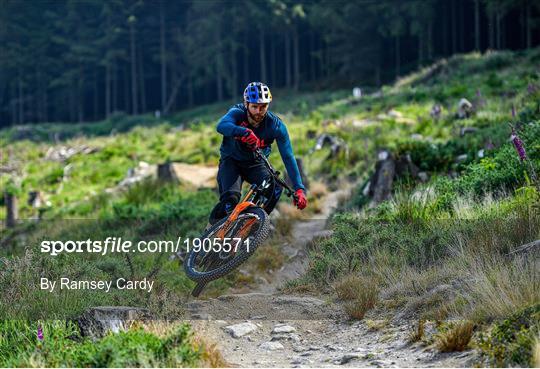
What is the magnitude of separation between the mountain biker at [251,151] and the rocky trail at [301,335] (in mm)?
1189

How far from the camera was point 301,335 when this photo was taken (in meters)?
7.60

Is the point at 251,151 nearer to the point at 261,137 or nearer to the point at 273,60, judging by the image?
the point at 261,137

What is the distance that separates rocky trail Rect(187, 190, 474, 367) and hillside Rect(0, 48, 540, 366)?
0.17m

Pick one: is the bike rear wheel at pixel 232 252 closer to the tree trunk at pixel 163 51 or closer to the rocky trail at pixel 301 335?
the rocky trail at pixel 301 335

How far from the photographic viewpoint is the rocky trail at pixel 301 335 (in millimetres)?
6426

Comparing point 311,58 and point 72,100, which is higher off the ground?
point 311,58

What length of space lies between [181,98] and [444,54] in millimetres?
25168

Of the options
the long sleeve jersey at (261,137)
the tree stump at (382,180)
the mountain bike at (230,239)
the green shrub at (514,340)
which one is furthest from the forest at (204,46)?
the green shrub at (514,340)

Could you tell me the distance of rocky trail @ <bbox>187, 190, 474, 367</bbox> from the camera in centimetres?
643

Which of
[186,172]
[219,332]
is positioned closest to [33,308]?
[219,332]

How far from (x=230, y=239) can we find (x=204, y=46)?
4994 centimetres

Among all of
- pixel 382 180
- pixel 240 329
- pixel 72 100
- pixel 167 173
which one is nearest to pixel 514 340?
pixel 240 329

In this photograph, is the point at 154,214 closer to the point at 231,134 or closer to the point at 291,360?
the point at 231,134

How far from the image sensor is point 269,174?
9023mm
